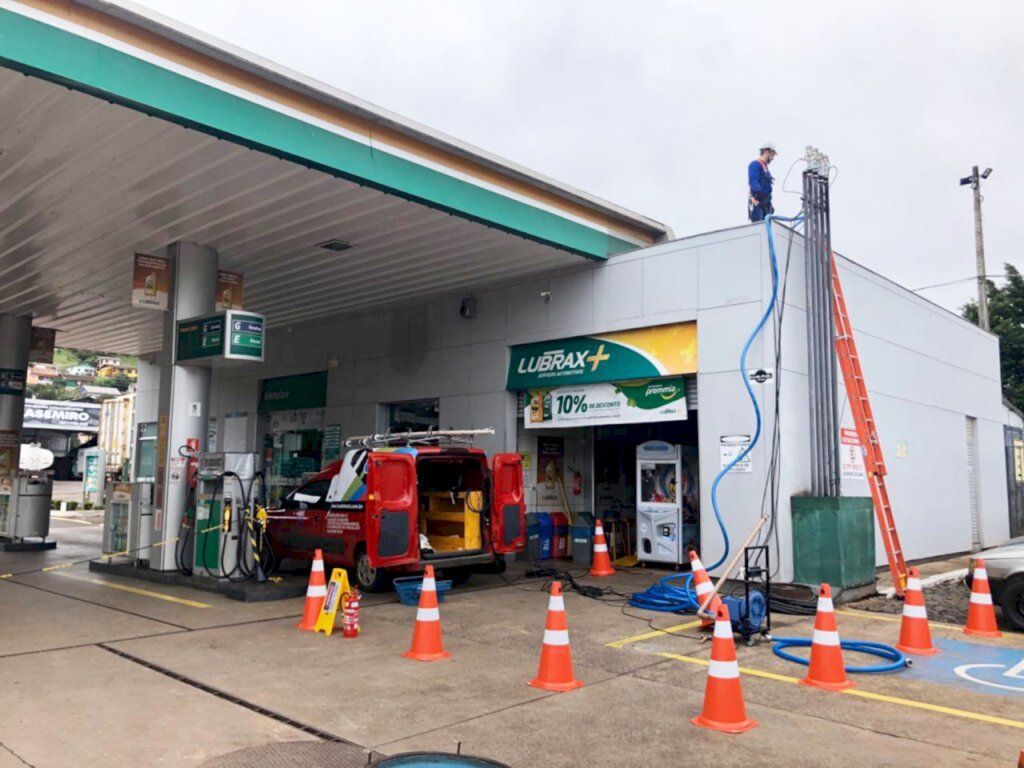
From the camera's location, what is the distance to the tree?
98.4ft

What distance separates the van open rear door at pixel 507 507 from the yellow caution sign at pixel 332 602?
300cm

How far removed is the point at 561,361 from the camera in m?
13.3

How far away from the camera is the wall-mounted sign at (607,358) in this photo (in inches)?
461

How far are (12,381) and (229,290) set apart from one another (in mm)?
6966

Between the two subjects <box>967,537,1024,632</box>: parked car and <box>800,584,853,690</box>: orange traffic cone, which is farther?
<box>967,537,1024,632</box>: parked car

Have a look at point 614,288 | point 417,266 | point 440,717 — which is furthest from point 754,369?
point 440,717

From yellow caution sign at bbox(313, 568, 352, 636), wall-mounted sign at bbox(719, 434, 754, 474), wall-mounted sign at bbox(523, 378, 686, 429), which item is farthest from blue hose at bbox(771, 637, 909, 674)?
wall-mounted sign at bbox(523, 378, 686, 429)

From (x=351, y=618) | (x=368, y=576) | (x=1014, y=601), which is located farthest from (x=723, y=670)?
(x=368, y=576)

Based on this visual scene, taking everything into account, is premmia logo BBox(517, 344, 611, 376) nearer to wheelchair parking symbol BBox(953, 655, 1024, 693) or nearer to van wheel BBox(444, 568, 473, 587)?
van wheel BBox(444, 568, 473, 587)

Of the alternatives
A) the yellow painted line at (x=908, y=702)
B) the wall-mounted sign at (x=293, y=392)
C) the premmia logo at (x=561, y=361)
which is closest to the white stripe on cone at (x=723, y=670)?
the yellow painted line at (x=908, y=702)

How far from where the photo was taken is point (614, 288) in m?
12.7

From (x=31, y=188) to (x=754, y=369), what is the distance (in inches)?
375

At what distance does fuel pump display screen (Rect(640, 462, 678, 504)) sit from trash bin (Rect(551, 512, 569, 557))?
1.67 meters

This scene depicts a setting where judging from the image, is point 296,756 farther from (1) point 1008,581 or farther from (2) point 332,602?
(1) point 1008,581
